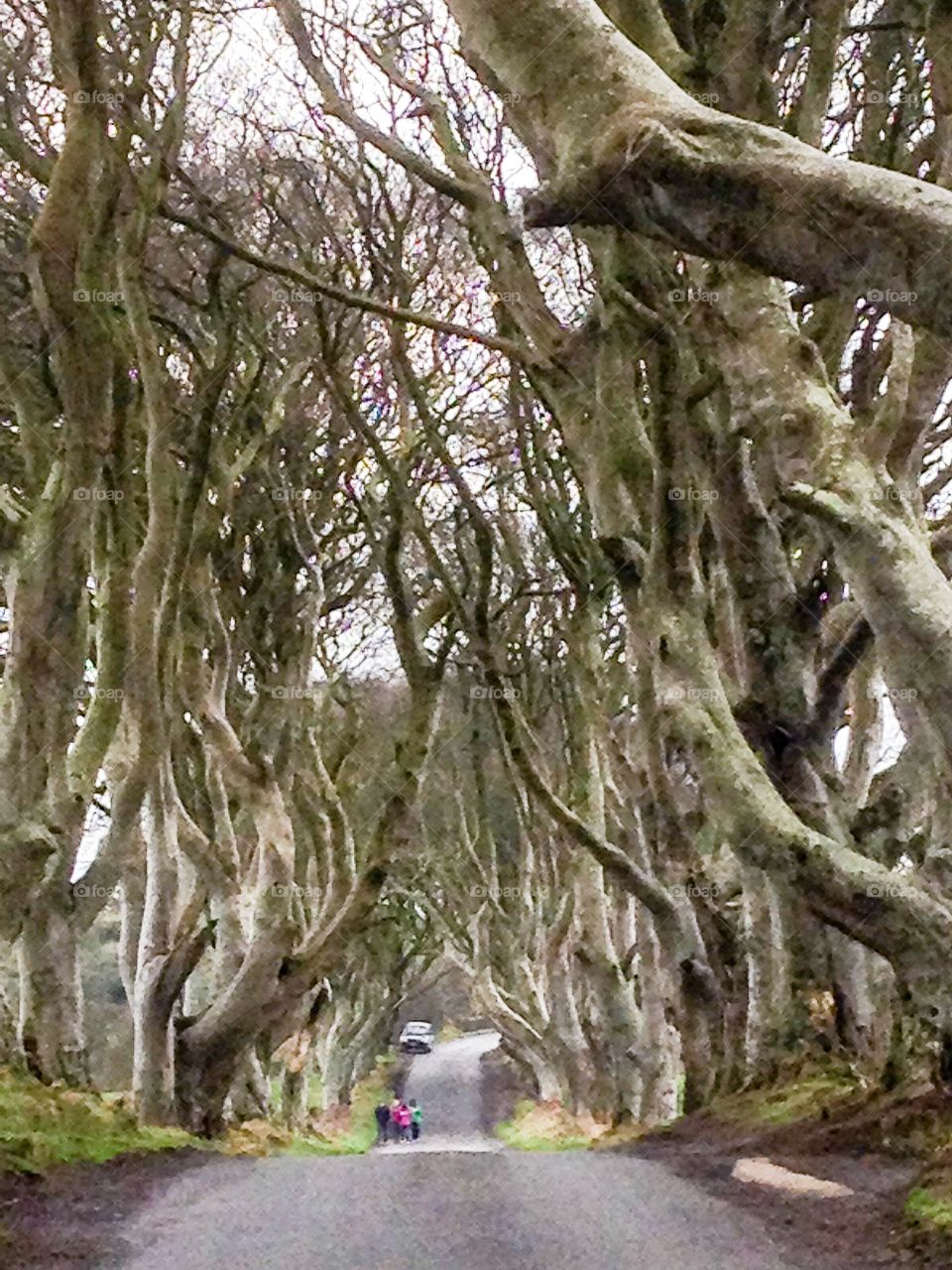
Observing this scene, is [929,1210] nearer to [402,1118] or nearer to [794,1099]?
[794,1099]

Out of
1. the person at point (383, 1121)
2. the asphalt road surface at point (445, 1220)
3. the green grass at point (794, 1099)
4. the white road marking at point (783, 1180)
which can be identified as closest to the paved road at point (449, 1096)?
the person at point (383, 1121)

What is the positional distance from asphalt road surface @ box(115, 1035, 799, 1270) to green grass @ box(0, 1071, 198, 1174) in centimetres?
70

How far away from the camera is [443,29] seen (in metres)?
9.97

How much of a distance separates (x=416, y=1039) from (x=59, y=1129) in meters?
47.0

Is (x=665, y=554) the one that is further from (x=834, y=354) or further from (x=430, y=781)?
(x=430, y=781)

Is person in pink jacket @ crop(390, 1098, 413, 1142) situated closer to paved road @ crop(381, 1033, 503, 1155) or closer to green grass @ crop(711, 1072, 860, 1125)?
paved road @ crop(381, 1033, 503, 1155)

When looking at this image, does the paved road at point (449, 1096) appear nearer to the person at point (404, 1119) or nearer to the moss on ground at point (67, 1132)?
the person at point (404, 1119)

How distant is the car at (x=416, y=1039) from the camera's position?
51.8 m

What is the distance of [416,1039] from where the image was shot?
52656 millimetres

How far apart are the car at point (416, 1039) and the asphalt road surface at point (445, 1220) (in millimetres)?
45651

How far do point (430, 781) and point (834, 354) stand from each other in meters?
16.0

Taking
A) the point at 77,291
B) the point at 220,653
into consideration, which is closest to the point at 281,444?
the point at 220,653

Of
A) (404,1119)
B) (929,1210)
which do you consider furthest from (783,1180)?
(404,1119)

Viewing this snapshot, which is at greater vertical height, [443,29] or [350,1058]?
[443,29]
